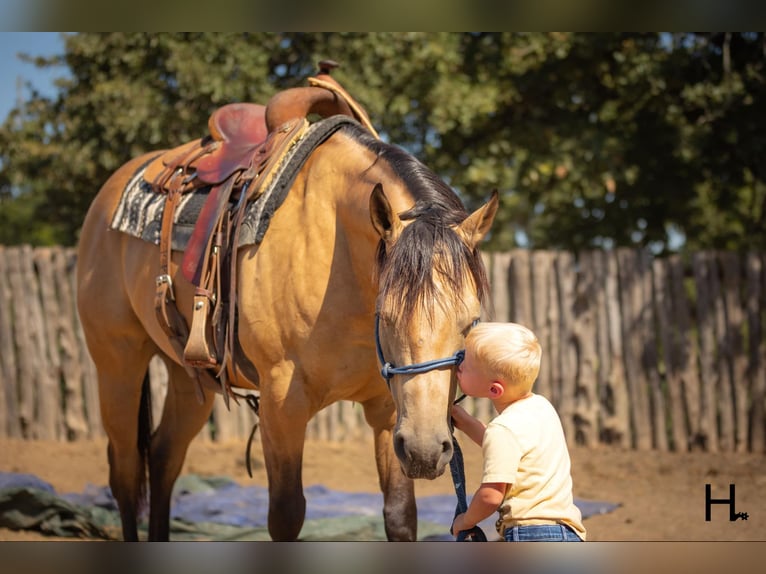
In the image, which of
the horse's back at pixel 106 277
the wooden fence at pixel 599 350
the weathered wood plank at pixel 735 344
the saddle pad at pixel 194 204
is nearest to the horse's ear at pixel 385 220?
the saddle pad at pixel 194 204

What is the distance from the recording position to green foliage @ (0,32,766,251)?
25.5ft

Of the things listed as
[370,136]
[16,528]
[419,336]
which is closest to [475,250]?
[419,336]

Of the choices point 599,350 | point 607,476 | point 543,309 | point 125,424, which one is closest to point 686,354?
point 599,350

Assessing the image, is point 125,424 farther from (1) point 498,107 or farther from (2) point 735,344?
(1) point 498,107

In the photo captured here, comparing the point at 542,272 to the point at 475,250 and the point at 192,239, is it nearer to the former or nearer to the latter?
the point at 192,239

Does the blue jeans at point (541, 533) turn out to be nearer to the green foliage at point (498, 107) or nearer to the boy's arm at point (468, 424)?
the boy's arm at point (468, 424)

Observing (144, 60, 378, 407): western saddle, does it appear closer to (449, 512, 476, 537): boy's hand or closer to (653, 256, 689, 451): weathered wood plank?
(449, 512, 476, 537): boy's hand

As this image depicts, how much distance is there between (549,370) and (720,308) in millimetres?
1539

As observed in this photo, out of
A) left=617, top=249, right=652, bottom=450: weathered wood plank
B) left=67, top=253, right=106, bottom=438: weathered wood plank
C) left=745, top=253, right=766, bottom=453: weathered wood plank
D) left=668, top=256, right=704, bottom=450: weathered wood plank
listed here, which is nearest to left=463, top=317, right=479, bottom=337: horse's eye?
left=617, top=249, right=652, bottom=450: weathered wood plank

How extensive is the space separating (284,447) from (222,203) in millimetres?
1012

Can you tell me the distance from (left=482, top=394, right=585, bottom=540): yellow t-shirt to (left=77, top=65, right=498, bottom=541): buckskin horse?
165mm

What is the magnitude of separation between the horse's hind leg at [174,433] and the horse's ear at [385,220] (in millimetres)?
2017

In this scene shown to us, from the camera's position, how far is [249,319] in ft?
10.8

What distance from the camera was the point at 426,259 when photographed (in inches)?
99.3
